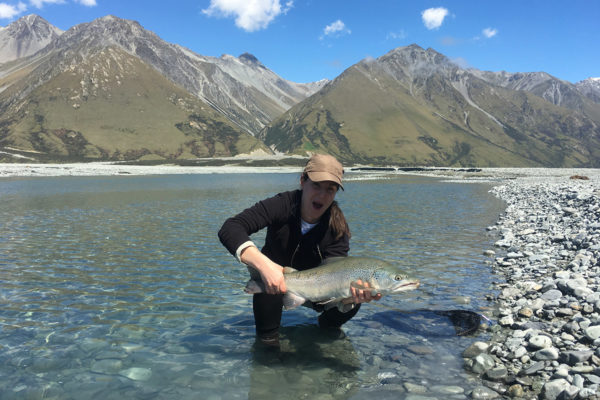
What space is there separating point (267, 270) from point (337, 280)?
0.95 metres

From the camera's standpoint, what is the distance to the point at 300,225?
261 inches

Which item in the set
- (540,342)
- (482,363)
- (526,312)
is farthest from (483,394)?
(526,312)

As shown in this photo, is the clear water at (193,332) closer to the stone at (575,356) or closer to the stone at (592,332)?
the stone at (575,356)

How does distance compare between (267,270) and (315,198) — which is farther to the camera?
(315,198)

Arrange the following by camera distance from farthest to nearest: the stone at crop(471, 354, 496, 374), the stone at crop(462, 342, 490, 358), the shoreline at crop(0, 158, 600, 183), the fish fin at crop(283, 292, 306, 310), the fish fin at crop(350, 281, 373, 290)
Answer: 1. the shoreline at crop(0, 158, 600, 183)
2. the stone at crop(462, 342, 490, 358)
3. the stone at crop(471, 354, 496, 374)
4. the fish fin at crop(283, 292, 306, 310)
5. the fish fin at crop(350, 281, 373, 290)

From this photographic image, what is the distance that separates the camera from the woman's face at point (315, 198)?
608 cm

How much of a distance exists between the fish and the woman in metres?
0.45

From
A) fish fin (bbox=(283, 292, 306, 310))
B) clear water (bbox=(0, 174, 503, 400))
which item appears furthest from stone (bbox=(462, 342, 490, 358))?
fish fin (bbox=(283, 292, 306, 310))

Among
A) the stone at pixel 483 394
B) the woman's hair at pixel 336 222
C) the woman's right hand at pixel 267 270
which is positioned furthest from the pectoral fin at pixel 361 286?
the stone at pixel 483 394

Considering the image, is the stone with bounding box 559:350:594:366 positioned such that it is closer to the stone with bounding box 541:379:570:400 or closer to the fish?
the stone with bounding box 541:379:570:400

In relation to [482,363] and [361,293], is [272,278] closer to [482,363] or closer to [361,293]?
[361,293]

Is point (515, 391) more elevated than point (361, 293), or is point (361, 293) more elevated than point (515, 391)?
point (361, 293)

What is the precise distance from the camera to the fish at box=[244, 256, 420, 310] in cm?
540

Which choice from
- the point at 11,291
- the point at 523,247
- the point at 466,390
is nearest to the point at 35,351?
the point at 11,291
